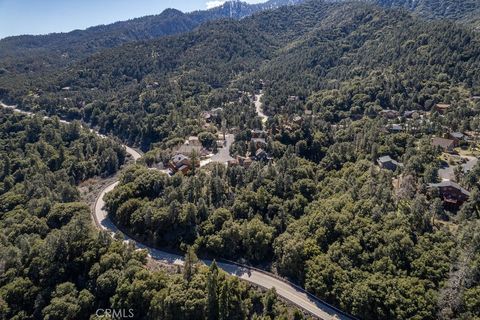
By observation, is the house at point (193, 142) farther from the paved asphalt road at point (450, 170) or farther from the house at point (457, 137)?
the house at point (457, 137)

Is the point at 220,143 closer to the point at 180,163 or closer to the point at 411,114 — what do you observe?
the point at 180,163

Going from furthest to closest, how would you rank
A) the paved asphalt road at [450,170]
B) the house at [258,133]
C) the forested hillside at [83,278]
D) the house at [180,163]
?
the house at [258,133]
the house at [180,163]
the paved asphalt road at [450,170]
the forested hillside at [83,278]

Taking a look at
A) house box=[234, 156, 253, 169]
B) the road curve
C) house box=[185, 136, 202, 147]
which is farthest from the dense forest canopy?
house box=[234, 156, 253, 169]

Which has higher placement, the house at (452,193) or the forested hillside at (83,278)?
the house at (452,193)

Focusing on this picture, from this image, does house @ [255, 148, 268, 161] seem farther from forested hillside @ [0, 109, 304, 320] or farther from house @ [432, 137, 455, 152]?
forested hillside @ [0, 109, 304, 320]

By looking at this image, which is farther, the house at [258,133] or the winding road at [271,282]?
the house at [258,133]

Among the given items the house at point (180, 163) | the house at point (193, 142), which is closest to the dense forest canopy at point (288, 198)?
the house at point (193, 142)

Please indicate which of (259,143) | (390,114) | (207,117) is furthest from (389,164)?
(207,117)
